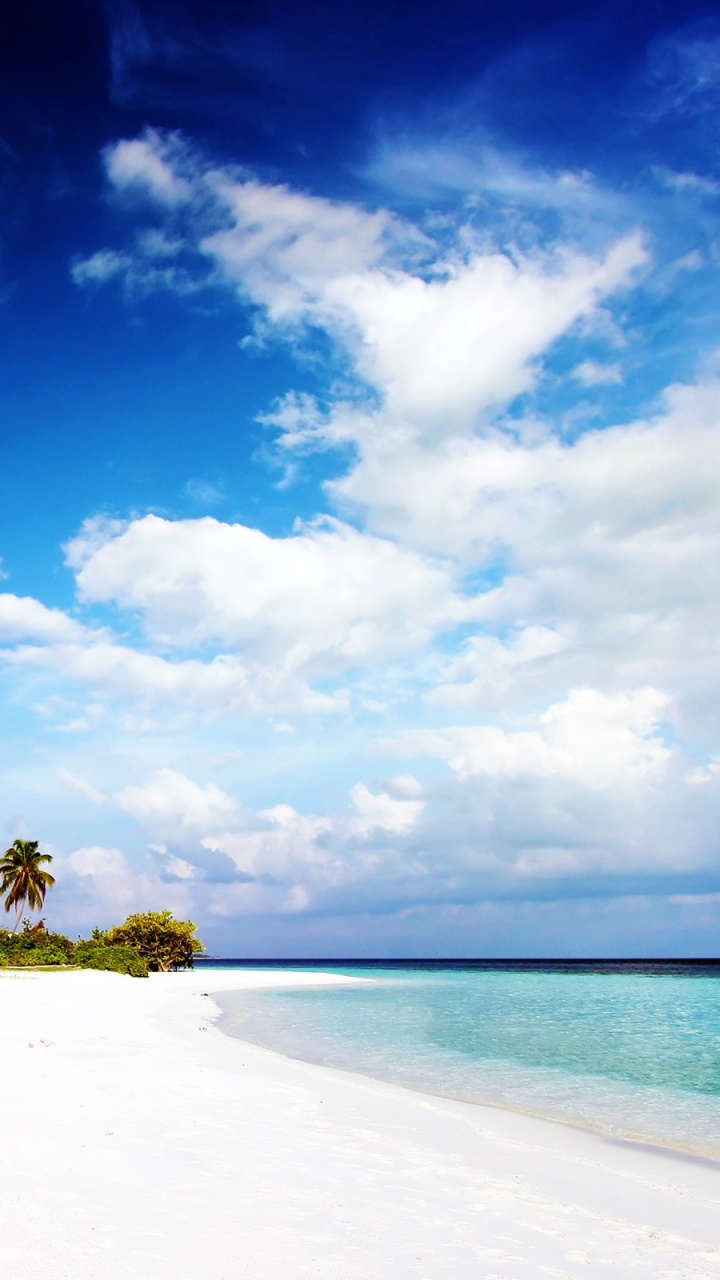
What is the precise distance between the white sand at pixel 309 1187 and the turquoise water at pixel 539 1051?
265 centimetres

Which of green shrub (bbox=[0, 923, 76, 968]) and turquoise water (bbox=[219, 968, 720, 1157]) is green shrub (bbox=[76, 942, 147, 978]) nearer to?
green shrub (bbox=[0, 923, 76, 968])

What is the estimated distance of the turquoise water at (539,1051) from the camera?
17.6 meters

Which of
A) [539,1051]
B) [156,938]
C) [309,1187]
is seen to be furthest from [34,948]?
[309,1187]

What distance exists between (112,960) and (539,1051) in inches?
1590

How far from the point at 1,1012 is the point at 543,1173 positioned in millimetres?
21756

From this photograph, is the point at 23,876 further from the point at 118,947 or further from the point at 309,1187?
the point at 309,1187

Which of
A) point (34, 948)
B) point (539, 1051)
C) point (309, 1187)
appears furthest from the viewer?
point (34, 948)

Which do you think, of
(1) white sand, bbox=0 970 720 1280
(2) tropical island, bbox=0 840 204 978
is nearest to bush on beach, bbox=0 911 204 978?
(2) tropical island, bbox=0 840 204 978

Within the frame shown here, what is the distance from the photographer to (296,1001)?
51.7 m

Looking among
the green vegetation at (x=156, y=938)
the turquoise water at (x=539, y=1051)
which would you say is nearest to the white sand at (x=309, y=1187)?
the turquoise water at (x=539, y=1051)

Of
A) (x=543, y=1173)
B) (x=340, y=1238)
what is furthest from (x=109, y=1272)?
(x=543, y=1173)

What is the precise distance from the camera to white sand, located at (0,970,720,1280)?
274 inches

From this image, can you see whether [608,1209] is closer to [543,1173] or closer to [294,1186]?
[543,1173]

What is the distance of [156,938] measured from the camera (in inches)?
2815
